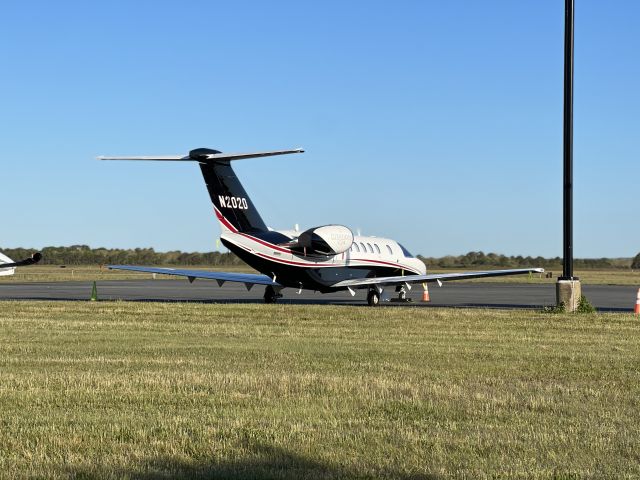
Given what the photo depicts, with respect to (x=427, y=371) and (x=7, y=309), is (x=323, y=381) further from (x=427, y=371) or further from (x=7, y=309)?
(x=7, y=309)

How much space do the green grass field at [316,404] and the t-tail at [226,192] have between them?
40.4 feet

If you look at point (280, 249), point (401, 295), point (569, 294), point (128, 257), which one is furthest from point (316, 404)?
point (128, 257)

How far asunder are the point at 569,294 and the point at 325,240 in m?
9.32

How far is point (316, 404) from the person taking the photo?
10453mm

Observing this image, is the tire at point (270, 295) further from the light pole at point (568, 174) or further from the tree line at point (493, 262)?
the tree line at point (493, 262)

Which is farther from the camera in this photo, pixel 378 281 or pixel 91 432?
pixel 378 281

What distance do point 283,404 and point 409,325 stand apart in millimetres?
12785

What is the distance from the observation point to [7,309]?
27.9 m

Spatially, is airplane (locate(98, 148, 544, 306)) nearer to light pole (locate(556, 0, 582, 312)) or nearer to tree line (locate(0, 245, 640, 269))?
→ light pole (locate(556, 0, 582, 312))

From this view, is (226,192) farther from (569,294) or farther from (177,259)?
(177,259)

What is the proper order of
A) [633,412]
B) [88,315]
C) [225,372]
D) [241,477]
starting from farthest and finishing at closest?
[88,315]
[225,372]
[633,412]
[241,477]

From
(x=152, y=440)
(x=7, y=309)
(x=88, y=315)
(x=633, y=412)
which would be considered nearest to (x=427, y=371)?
(x=633, y=412)

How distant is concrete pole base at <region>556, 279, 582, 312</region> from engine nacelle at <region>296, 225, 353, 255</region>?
8.74 meters

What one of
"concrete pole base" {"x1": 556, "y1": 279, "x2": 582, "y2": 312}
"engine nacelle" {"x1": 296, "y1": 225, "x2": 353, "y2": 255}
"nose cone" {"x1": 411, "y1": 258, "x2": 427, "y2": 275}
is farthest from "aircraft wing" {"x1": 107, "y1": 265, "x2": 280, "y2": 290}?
"concrete pole base" {"x1": 556, "y1": 279, "x2": 582, "y2": 312}
